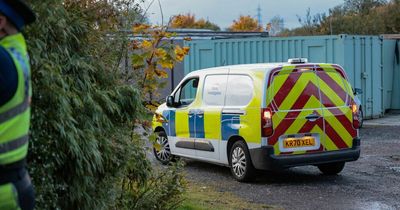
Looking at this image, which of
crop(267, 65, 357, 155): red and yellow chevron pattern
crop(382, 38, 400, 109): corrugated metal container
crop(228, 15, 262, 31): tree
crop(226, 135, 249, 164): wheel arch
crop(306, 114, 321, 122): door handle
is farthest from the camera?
crop(228, 15, 262, 31): tree

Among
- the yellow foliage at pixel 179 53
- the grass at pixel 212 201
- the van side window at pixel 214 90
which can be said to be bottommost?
the grass at pixel 212 201

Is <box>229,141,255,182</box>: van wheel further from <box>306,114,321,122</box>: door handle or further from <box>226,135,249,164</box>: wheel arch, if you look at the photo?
<box>306,114,321,122</box>: door handle

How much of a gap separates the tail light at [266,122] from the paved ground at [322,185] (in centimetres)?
84

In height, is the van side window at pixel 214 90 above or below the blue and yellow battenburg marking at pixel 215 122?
above

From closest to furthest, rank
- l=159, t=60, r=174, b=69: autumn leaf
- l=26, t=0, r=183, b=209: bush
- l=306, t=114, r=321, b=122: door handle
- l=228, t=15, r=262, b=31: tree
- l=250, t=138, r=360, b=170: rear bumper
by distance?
l=26, t=0, r=183, b=209: bush → l=159, t=60, r=174, b=69: autumn leaf → l=250, t=138, r=360, b=170: rear bumper → l=306, t=114, r=321, b=122: door handle → l=228, t=15, r=262, b=31: tree

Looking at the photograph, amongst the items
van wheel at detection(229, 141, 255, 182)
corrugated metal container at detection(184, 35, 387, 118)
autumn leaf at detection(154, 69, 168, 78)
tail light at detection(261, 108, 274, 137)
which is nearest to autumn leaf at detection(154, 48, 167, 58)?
autumn leaf at detection(154, 69, 168, 78)

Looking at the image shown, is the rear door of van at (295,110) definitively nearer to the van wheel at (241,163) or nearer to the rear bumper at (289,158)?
the rear bumper at (289,158)

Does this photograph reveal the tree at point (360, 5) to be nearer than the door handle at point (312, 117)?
No

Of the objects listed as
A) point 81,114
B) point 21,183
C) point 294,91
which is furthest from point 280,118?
point 21,183

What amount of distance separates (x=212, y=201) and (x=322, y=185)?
2.06m

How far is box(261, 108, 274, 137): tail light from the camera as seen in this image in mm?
9367

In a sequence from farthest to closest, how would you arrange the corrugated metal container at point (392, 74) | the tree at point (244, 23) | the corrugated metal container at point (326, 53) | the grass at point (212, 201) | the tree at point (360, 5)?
the tree at point (244, 23) < the tree at point (360, 5) < the corrugated metal container at point (392, 74) < the corrugated metal container at point (326, 53) < the grass at point (212, 201)

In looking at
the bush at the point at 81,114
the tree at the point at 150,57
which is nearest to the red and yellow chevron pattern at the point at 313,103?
the tree at the point at 150,57

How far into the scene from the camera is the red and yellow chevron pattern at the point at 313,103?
31.1 feet
